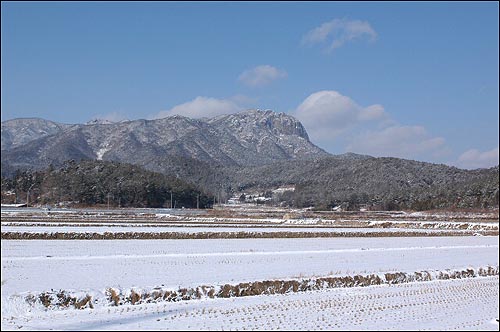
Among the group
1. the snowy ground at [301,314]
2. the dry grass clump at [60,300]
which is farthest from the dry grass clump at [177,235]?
the snowy ground at [301,314]

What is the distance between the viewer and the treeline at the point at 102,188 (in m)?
117

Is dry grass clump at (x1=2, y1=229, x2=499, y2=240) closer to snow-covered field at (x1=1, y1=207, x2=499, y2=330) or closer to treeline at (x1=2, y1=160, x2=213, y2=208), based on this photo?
snow-covered field at (x1=1, y1=207, x2=499, y2=330)

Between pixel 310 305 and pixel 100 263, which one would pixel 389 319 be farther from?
pixel 100 263

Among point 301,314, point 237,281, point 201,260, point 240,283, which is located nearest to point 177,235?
point 201,260

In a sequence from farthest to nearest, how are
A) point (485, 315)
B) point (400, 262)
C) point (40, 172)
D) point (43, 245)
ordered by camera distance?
point (40, 172) → point (43, 245) → point (400, 262) → point (485, 315)

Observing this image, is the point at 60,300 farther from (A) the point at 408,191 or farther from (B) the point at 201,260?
(A) the point at 408,191

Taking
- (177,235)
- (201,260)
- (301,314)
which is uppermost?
(177,235)

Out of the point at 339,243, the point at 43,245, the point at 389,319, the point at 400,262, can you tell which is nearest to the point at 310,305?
the point at 389,319

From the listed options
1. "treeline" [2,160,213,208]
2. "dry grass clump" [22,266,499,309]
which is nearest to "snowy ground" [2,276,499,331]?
"dry grass clump" [22,266,499,309]

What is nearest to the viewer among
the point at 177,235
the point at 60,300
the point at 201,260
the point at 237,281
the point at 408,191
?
the point at 60,300

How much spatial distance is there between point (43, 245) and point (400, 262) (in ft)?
67.8

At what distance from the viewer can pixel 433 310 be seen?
17891mm

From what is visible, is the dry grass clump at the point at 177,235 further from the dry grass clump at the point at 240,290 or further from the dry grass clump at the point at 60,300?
the dry grass clump at the point at 60,300

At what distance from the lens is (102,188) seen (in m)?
127
